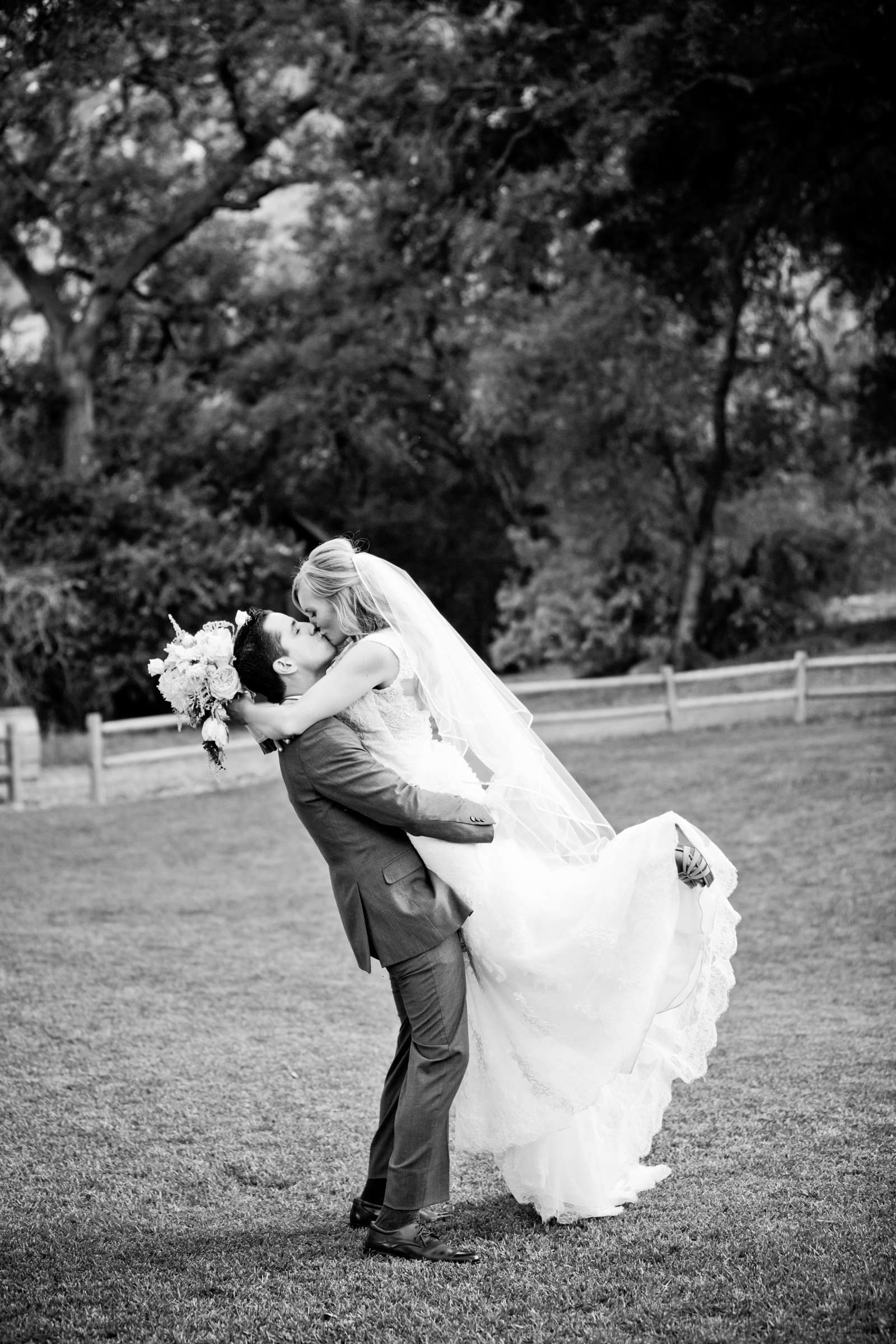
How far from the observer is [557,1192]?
363 cm

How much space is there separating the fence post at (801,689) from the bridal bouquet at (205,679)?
12.7 meters

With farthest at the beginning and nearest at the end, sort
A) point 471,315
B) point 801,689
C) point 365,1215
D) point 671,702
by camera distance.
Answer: point 471,315 → point 671,702 → point 801,689 → point 365,1215

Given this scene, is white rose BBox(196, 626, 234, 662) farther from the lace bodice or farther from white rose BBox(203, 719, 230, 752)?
the lace bodice

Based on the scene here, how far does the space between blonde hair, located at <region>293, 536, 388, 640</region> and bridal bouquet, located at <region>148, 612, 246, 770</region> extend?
0.89 feet

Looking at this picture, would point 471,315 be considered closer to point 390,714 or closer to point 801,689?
point 801,689

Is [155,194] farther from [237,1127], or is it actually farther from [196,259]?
[237,1127]

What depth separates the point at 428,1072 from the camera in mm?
3506

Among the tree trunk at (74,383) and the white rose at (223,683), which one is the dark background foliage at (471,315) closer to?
the tree trunk at (74,383)

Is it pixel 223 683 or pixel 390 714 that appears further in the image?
pixel 390 714

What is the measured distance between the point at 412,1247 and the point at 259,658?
5.47 feet

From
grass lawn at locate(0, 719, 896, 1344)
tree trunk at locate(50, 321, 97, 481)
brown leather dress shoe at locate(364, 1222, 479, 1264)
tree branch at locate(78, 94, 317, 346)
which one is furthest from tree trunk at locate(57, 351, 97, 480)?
brown leather dress shoe at locate(364, 1222, 479, 1264)

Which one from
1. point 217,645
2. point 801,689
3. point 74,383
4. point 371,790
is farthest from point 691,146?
point 371,790

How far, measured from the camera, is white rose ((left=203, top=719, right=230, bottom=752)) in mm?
3383

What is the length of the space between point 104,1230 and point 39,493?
16.9 m
